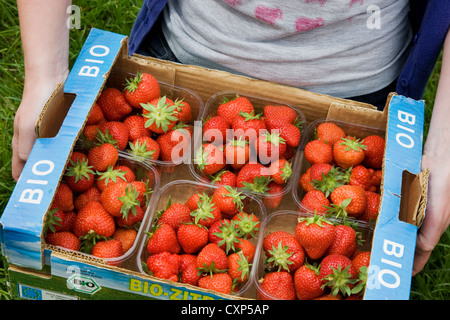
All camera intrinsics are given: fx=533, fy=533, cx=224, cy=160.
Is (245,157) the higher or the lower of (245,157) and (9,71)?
the higher

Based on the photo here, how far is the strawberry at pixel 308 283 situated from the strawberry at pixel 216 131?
0.41m

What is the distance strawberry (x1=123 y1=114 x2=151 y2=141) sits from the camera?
4.43 ft

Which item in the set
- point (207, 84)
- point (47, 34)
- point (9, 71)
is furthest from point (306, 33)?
point (9, 71)

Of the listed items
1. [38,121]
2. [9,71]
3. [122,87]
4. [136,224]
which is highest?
[38,121]

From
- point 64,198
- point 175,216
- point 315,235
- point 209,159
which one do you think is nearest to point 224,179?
point 209,159

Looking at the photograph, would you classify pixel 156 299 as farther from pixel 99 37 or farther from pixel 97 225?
pixel 99 37

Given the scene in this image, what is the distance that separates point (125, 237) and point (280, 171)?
0.40 m

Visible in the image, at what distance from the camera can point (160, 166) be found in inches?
52.4

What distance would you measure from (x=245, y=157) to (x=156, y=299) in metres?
0.43

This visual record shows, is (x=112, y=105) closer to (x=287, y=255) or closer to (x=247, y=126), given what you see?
(x=247, y=126)

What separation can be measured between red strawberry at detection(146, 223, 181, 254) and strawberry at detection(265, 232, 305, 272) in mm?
217

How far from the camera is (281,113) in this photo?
1.41 meters

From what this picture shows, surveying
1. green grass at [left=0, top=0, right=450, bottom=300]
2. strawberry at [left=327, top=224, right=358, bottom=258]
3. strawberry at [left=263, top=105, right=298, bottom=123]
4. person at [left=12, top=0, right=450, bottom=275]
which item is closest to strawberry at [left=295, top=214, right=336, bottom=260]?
strawberry at [left=327, top=224, right=358, bottom=258]

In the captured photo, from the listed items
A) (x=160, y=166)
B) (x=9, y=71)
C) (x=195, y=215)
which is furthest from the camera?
(x=9, y=71)
